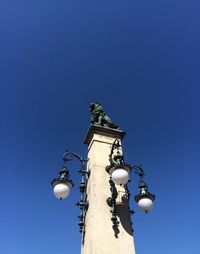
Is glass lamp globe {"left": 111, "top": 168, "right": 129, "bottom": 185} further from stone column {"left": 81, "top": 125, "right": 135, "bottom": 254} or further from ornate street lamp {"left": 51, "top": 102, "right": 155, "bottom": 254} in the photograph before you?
stone column {"left": 81, "top": 125, "right": 135, "bottom": 254}

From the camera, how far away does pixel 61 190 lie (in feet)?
19.7

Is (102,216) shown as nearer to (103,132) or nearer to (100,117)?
(103,132)

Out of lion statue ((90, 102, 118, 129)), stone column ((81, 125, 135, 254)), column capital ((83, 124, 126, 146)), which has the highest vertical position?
lion statue ((90, 102, 118, 129))

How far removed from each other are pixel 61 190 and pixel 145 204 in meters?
1.70

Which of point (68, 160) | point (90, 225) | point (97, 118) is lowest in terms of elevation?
point (90, 225)

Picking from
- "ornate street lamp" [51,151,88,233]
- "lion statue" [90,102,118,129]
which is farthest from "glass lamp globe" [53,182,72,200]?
"lion statue" [90,102,118,129]

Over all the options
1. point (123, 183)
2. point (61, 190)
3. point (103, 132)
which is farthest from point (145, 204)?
point (103, 132)

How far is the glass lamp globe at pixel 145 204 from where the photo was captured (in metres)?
5.95

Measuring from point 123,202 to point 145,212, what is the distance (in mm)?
486

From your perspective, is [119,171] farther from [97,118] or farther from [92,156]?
[97,118]

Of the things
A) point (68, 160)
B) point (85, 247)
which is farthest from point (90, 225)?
point (68, 160)

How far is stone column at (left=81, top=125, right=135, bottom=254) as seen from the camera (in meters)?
5.40

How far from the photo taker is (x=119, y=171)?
571 cm

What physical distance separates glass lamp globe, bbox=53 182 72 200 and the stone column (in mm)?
509
